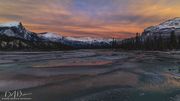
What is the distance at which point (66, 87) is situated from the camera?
48.5 feet

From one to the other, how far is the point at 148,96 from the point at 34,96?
6339 millimetres

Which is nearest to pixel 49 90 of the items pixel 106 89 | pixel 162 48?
pixel 106 89

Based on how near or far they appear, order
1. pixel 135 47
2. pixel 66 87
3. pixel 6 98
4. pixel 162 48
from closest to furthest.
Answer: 1. pixel 6 98
2. pixel 66 87
3. pixel 162 48
4. pixel 135 47

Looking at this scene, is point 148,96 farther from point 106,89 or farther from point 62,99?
point 62,99

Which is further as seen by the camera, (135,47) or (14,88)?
(135,47)

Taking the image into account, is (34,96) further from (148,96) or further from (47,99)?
(148,96)

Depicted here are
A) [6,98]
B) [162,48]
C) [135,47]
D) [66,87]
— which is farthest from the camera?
[135,47]

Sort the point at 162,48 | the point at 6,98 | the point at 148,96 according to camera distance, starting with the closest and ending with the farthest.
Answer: the point at 6,98 < the point at 148,96 < the point at 162,48

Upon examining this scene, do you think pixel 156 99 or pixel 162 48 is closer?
pixel 156 99

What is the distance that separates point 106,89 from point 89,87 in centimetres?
126

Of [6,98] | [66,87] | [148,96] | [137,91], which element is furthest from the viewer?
[66,87]

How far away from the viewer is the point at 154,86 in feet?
49.8

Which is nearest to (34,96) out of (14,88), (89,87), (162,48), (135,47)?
(14,88)

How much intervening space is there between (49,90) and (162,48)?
11905cm
